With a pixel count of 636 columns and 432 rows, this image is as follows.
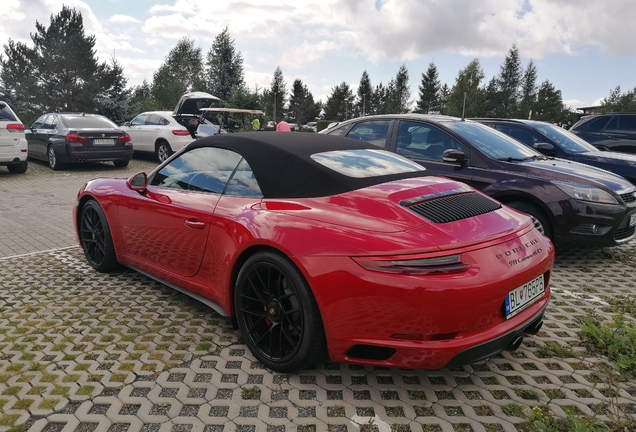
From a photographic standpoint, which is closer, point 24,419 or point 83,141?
point 24,419

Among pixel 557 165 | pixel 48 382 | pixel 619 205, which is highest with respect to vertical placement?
pixel 557 165

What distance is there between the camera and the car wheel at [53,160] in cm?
1236

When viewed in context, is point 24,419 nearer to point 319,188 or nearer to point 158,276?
point 158,276

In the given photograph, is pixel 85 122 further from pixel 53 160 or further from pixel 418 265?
pixel 418 265

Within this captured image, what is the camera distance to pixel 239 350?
3.20 m

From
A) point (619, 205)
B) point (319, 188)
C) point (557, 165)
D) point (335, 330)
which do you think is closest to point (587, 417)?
point (335, 330)

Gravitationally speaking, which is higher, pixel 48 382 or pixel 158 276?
pixel 158 276

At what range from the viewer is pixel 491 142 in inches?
224

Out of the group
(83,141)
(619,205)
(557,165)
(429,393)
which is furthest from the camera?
(83,141)

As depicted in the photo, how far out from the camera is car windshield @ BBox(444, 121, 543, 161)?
5488mm

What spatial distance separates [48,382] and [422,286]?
221 cm

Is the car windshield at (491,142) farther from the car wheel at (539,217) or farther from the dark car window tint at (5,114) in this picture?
the dark car window tint at (5,114)

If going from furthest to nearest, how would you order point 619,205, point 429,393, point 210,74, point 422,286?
point 210,74
point 619,205
point 429,393
point 422,286

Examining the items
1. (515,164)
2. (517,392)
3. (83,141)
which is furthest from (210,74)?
(517,392)
